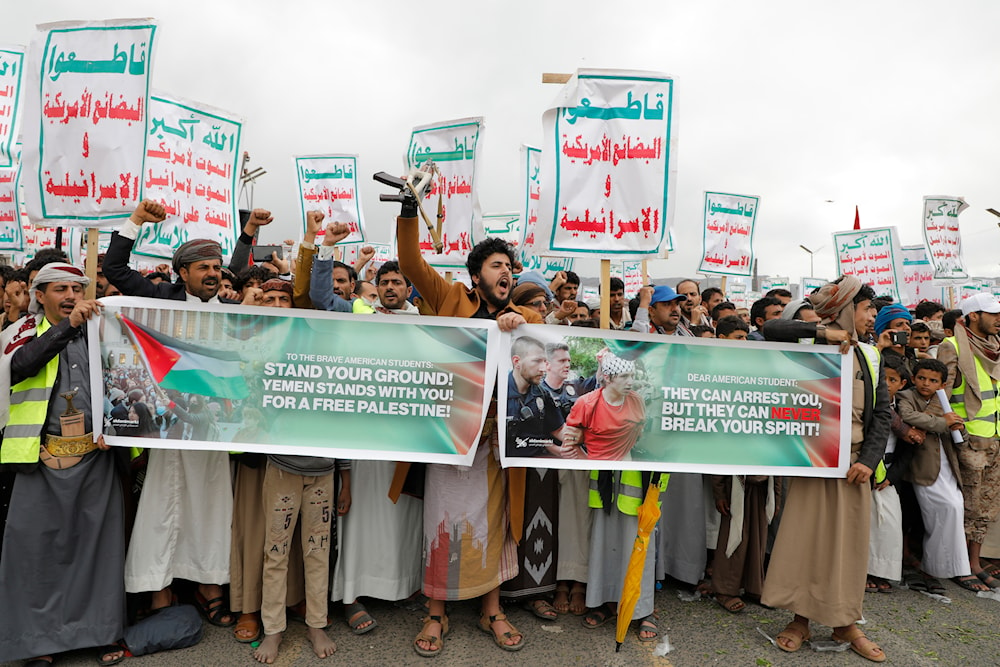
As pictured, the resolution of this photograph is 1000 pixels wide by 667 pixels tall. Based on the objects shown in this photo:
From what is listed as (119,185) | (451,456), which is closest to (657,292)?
(451,456)

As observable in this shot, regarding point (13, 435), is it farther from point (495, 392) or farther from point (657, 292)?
point (657, 292)

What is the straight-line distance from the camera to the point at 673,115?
390 cm

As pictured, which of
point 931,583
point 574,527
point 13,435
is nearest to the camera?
point 13,435

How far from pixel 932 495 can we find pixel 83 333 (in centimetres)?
537

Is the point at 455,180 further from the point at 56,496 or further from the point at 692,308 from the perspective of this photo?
the point at 56,496

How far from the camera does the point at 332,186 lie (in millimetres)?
8141

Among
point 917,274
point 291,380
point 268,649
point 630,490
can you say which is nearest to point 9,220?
point 291,380

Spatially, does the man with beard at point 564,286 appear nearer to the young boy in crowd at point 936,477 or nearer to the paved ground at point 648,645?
the young boy in crowd at point 936,477

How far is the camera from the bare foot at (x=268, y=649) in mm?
2975

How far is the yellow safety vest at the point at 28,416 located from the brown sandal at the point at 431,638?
202 cm

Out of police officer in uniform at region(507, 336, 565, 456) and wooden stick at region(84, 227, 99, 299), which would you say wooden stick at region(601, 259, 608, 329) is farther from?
wooden stick at region(84, 227, 99, 299)

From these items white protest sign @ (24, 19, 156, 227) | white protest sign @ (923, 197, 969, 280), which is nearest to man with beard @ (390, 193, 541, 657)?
white protest sign @ (24, 19, 156, 227)

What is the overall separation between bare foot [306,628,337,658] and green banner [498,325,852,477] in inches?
51.2

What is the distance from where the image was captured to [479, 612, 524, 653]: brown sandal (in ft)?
10.3
